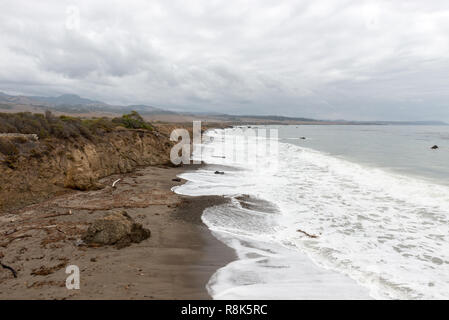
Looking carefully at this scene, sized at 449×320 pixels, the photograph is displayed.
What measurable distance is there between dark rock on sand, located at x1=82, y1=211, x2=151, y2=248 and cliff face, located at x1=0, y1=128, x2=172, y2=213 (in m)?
5.19

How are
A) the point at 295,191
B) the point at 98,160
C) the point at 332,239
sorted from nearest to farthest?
the point at 332,239
the point at 295,191
the point at 98,160

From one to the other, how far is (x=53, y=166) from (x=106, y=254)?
875cm

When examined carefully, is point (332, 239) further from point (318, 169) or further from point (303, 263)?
point (318, 169)

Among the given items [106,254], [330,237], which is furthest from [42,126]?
[330,237]

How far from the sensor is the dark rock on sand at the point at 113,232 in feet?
24.2

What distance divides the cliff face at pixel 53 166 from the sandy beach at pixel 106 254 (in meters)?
1.14

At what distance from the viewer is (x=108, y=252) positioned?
6934 millimetres

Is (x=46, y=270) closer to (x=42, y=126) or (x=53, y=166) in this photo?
(x=53, y=166)

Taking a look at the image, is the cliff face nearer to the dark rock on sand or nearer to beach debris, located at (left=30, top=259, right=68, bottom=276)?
the dark rock on sand

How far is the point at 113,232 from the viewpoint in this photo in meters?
7.47

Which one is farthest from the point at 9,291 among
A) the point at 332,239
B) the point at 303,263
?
the point at 332,239

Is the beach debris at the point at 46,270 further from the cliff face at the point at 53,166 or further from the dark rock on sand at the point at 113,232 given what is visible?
the cliff face at the point at 53,166
